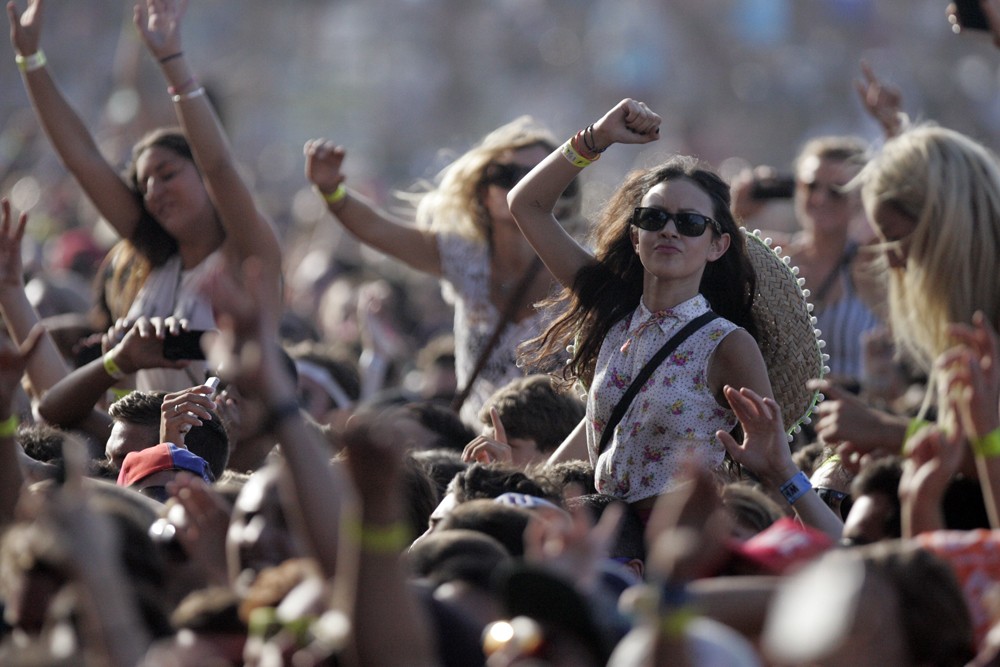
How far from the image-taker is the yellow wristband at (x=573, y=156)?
14.7ft

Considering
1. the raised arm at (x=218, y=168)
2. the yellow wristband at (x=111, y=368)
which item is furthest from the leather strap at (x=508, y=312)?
the yellow wristband at (x=111, y=368)

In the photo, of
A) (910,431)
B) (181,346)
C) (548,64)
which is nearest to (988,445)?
(910,431)

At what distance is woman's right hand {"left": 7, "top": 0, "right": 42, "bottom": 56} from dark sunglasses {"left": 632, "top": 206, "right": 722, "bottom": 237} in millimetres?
2513

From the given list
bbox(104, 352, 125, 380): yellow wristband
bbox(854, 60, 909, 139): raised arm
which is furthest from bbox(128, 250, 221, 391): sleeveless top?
bbox(854, 60, 909, 139): raised arm

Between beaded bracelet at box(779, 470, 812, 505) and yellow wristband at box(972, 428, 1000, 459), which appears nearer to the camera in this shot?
yellow wristband at box(972, 428, 1000, 459)

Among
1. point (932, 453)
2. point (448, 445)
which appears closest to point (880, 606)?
point (932, 453)

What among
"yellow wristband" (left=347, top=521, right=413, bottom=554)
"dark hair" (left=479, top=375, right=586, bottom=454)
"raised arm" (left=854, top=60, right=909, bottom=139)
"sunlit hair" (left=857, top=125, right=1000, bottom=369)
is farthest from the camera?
"raised arm" (left=854, top=60, right=909, bottom=139)

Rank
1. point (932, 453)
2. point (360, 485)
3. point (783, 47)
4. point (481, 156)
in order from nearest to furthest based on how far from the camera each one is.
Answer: point (360, 485), point (932, 453), point (481, 156), point (783, 47)

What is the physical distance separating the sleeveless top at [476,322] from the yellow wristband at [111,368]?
137 cm

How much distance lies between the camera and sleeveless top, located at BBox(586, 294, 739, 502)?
4211 mm

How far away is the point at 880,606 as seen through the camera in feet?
8.75

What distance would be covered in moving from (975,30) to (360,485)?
355 cm

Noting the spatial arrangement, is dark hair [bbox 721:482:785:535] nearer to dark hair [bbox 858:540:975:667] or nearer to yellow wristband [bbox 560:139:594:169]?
dark hair [bbox 858:540:975:667]

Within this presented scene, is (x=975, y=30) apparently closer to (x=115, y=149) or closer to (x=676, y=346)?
(x=676, y=346)
